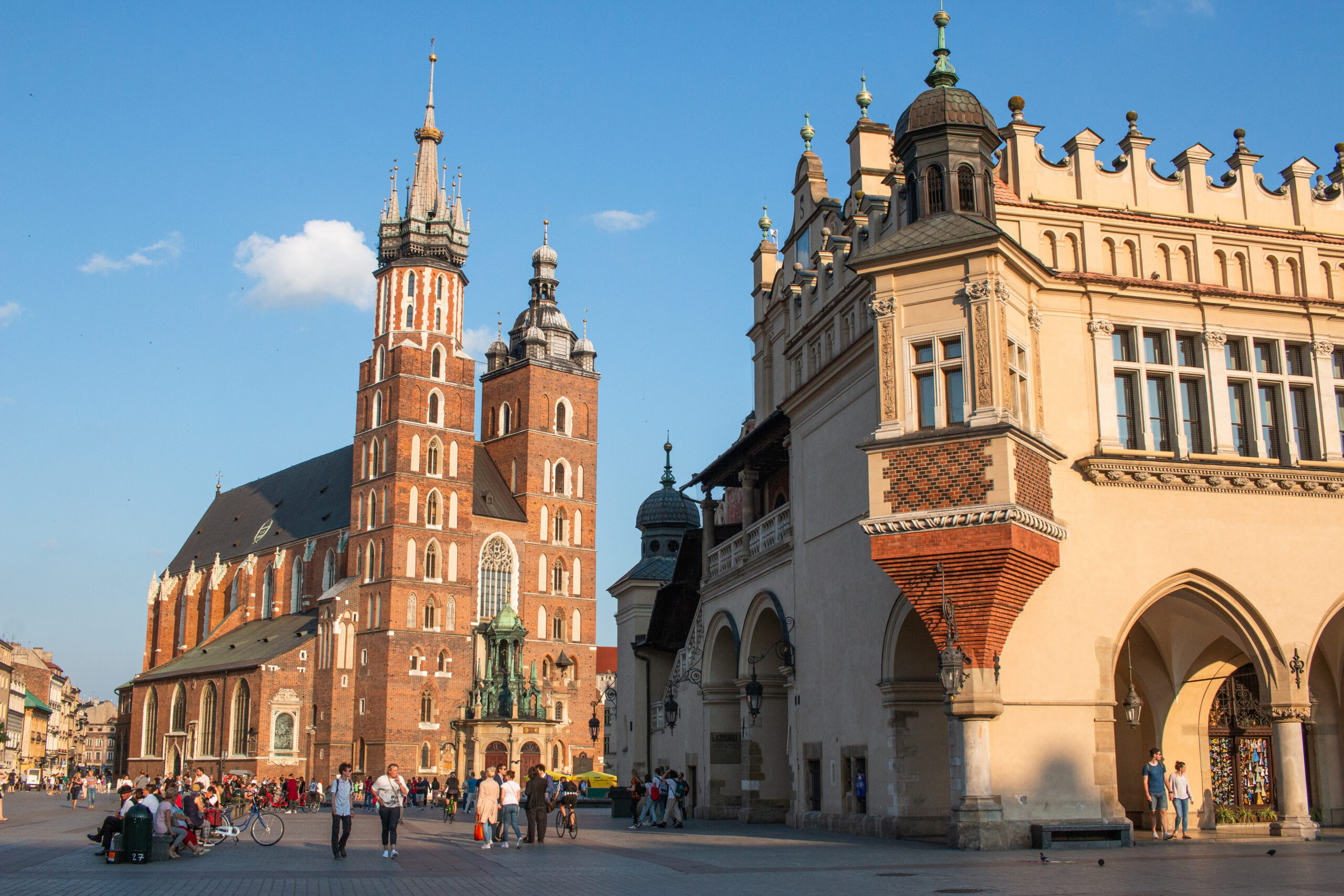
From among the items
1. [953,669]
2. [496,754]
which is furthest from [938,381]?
[496,754]

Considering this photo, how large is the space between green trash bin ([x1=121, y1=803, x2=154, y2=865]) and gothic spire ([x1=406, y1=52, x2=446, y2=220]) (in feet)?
221

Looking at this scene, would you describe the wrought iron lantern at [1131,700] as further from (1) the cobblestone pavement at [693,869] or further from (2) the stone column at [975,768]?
(2) the stone column at [975,768]

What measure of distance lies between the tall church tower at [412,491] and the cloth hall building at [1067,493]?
5135 centimetres

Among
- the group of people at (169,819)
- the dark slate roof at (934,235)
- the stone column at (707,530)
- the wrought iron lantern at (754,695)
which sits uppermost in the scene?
the dark slate roof at (934,235)

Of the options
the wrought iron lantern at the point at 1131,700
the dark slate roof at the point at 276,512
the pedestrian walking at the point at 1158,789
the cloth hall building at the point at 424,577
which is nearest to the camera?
the pedestrian walking at the point at 1158,789

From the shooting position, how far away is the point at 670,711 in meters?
35.8

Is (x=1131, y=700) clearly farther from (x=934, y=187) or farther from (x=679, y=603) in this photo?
(x=679, y=603)

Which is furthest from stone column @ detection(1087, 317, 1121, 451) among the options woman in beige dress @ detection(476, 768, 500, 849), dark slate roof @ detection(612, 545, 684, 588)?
dark slate roof @ detection(612, 545, 684, 588)

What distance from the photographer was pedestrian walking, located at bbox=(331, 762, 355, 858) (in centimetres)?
2014

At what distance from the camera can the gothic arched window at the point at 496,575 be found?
80750 millimetres

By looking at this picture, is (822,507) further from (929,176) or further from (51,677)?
(51,677)

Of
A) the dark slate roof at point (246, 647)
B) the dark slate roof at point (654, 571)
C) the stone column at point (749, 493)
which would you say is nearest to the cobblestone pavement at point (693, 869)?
the stone column at point (749, 493)

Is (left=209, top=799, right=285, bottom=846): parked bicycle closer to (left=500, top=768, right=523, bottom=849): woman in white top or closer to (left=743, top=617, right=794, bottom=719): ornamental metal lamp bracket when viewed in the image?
(left=500, top=768, right=523, bottom=849): woman in white top

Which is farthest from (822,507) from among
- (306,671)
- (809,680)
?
(306,671)
